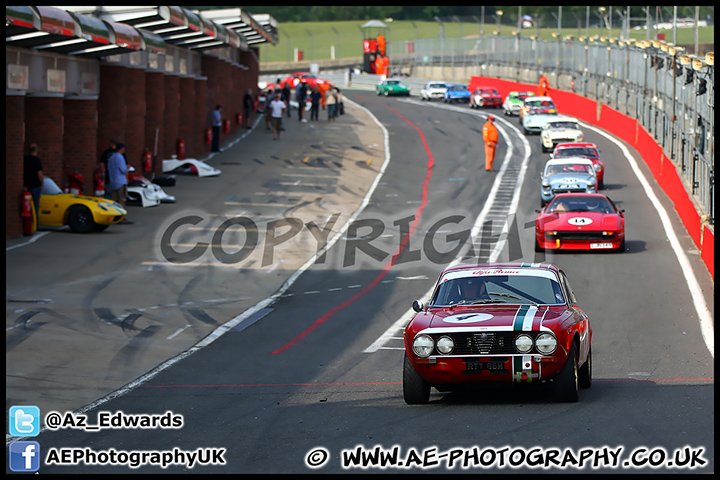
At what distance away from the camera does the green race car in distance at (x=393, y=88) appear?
241 ft

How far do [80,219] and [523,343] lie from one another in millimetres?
16932

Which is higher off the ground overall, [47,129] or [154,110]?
[154,110]

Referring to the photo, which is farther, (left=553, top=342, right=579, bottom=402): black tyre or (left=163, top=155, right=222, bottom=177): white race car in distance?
(left=163, top=155, right=222, bottom=177): white race car in distance

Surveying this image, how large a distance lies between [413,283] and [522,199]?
1233cm

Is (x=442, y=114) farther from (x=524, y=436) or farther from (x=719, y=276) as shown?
(x=524, y=436)

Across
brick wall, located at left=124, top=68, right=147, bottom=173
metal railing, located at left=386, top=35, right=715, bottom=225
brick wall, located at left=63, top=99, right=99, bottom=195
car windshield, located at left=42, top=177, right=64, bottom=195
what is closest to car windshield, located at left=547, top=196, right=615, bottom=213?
metal railing, located at left=386, top=35, right=715, bottom=225

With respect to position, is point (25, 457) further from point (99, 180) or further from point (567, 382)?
point (99, 180)

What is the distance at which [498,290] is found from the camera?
36.0 feet

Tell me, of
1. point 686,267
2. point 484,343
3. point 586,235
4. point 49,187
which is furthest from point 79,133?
point 484,343

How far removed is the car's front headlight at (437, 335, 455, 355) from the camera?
9805mm

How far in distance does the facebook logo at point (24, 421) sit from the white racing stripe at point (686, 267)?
8903 millimetres

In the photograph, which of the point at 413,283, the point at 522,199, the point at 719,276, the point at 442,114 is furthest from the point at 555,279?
the point at 442,114

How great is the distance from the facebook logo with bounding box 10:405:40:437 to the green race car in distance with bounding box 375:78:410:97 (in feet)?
209

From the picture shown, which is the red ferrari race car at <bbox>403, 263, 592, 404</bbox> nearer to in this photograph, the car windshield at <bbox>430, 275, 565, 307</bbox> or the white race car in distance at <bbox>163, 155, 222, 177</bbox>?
the car windshield at <bbox>430, 275, 565, 307</bbox>
